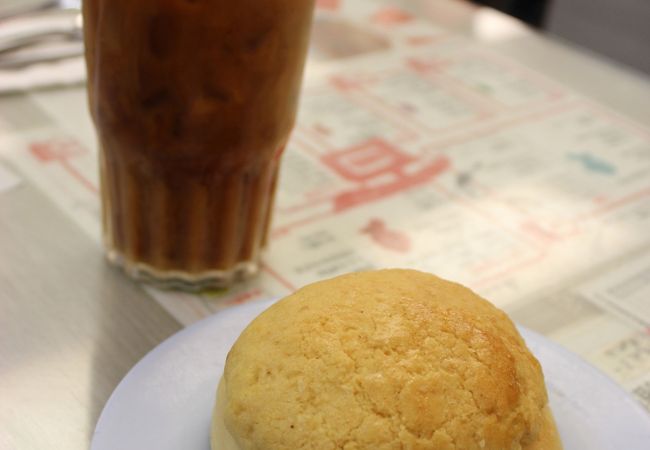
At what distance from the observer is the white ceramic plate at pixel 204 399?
0.51 meters

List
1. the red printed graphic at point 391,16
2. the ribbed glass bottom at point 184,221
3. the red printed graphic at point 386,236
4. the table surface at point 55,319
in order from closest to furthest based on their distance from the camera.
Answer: the table surface at point 55,319, the ribbed glass bottom at point 184,221, the red printed graphic at point 386,236, the red printed graphic at point 391,16

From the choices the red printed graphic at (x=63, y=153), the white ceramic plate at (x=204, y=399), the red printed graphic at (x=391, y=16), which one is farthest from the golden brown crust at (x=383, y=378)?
the red printed graphic at (x=391, y=16)

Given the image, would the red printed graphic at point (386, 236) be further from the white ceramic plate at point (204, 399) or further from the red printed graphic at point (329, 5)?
the red printed graphic at point (329, 5)

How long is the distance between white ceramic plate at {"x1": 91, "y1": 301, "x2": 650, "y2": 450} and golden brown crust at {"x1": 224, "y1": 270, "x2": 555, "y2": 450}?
0.05 metres

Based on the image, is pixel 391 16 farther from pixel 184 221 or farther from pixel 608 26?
pixel 608 26

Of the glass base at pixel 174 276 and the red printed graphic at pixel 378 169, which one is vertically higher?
the glass base at pixel 174 276

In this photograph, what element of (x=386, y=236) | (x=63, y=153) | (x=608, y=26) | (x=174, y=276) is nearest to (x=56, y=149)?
(x=63, y=153)

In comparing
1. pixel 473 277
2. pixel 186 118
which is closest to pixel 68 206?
pixel 186 118

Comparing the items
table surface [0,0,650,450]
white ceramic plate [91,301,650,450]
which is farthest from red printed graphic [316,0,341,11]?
white ceramic plate [91,301,650,450]

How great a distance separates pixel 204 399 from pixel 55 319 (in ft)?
0.64

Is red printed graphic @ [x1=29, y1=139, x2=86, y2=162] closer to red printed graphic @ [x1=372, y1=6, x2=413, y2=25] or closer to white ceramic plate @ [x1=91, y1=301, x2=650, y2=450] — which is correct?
white ceramic plate @ [x1=91, y1=301, x2=650, y2=450]

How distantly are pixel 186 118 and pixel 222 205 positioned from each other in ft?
0.37

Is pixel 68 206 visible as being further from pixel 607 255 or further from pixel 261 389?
pixel 607 255

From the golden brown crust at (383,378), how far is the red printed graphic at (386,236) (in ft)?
1.01
